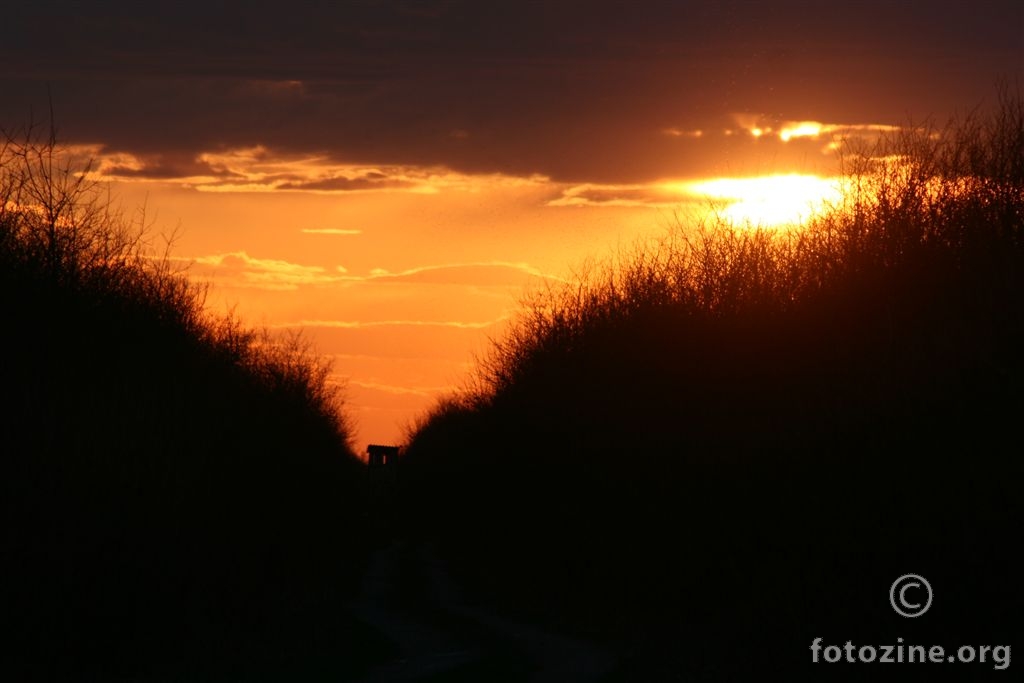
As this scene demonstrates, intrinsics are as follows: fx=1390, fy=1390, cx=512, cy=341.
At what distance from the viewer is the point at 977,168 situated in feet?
88.1

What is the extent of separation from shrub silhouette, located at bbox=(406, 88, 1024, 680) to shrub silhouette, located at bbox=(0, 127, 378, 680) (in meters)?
7.26

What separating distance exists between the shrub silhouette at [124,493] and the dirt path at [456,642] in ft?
5.87

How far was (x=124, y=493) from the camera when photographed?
24484mm

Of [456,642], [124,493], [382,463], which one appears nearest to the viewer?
[124,493]

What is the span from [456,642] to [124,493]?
453 inches

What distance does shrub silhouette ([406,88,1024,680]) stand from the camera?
20203mm

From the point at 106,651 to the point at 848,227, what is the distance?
16773 mm

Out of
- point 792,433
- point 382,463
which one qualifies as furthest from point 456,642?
point 382,463

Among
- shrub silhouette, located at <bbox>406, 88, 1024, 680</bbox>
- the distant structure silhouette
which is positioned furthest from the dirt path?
the distant structure silhouette

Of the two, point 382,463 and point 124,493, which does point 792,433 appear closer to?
point 124,493

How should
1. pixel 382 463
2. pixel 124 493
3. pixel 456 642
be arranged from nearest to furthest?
pixel 124 493
pixel 456 642
pixel 382 463

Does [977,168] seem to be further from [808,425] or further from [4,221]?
[4,221]

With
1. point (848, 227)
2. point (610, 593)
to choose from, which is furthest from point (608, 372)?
point (848, 227)

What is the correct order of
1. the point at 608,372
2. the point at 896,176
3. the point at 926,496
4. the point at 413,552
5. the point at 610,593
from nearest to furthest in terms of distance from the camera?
the point at 926,496, the point at 896,176, the point at 610,593, the point at 608,372, the point at 413,552
